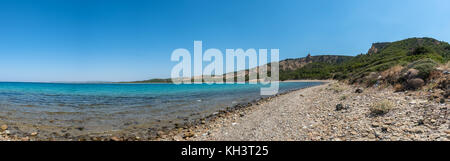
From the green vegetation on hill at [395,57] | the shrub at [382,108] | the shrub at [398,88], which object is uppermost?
the green vegetation on hill at [395,57]

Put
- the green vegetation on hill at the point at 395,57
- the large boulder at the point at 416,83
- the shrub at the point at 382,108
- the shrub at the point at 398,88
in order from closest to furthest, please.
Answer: the shrub at the point at 382,108 → the large boulder at the point at 416,83 → the shrub at the point at 398,88 → the green vegetation on hill at the point at 395,57

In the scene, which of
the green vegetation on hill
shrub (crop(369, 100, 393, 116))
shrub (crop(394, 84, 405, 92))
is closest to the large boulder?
shrub (crop(394, 84, 405, 92))

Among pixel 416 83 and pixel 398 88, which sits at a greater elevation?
pixel 416 83

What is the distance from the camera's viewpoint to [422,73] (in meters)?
8.64

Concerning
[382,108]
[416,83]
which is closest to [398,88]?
[416,83]

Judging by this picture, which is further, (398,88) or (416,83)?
(398,88)

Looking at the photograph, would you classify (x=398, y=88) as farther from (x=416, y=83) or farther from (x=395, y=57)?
(x=395, y=57)

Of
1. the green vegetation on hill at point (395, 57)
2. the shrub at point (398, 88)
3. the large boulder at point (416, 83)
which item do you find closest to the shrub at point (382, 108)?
the large boulder at point (416, 83)

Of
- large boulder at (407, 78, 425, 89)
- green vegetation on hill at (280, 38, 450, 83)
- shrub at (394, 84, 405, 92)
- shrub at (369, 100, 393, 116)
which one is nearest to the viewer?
shrub at (369, 100, 393, 116)

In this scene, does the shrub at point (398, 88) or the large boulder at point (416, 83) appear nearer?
the large boulder at point (416, 83)

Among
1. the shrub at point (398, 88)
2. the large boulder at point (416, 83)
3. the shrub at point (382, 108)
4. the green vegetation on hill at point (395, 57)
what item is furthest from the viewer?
the green vegetation on hill at point (395, 57)

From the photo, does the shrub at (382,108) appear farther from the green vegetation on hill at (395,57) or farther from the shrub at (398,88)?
the green vegetation on hill at (395,57)

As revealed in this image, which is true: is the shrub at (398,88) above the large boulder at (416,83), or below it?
below

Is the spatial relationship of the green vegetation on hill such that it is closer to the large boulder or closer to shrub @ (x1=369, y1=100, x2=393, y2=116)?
the large boulder
